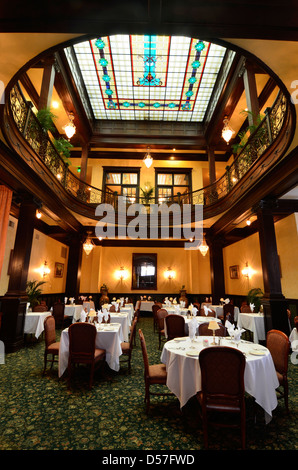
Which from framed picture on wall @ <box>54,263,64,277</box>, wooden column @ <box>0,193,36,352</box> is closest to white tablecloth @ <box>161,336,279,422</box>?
wooden column @ <box>0,193,36,352</box>

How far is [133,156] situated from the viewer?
39.2ft

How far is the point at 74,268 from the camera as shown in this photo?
10.1m

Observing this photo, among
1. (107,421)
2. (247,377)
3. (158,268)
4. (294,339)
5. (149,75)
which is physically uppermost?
(149,75)

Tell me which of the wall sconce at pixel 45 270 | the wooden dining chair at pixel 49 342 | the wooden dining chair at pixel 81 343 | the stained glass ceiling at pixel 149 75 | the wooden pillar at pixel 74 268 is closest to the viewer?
the wooden dining chair at pixel 81 343

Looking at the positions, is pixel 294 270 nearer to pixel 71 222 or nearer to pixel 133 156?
pixel 71 222

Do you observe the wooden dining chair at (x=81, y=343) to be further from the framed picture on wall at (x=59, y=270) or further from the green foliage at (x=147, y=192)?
the green foliage at (x=147, y=192)

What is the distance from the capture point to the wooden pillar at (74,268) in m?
9.93

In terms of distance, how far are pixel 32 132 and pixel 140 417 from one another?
5.85 meters

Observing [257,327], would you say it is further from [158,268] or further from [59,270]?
[59,270]

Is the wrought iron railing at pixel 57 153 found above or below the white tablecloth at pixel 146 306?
above

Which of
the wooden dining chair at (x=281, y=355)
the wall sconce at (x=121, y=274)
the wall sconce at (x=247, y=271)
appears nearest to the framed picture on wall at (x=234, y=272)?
the wall sconce at (x=247, y=271)

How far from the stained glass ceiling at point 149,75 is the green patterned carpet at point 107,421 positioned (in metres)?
8.97

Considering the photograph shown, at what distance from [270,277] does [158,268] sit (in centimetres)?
764

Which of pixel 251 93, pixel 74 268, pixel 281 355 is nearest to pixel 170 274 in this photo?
pixel 74 268
